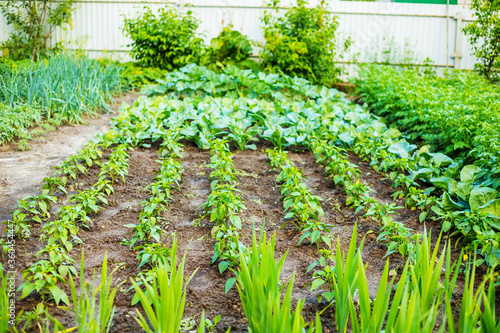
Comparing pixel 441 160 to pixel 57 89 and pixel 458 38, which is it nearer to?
pixel 57 89

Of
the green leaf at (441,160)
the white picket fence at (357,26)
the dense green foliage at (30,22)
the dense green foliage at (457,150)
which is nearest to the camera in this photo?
the dense green foliage at (457,150)

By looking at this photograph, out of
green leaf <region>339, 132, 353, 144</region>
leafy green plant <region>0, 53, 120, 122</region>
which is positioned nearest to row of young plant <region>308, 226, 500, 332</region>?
green leaf <region>339, 132, 353, 144</region>

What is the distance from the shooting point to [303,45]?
265 inches

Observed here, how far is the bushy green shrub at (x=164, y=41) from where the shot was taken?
7.02m

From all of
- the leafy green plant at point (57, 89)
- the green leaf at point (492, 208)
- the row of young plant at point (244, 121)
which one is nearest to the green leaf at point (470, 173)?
the green leaf at point (492, 208)

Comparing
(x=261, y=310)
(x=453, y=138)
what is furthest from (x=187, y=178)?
(x=453, y=138)

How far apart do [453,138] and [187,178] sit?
2.38m

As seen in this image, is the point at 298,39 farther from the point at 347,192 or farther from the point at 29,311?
the point at 29,311

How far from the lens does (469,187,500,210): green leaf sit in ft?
9.17

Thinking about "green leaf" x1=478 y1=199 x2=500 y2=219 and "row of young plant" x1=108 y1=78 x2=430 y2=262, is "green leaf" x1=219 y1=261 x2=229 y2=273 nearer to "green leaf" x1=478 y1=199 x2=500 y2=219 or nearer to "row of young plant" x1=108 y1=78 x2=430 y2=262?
"green leaf" x1=478 y1=199 x2=500 y2=219

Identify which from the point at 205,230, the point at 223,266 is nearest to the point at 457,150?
the point at 205,230

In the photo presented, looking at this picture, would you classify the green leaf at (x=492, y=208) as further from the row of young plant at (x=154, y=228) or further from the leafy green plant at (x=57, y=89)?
the leafy green plant at (x=57, y=89)

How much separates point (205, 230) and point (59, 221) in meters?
0.84

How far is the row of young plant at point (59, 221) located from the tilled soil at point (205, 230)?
0.22 ft
